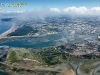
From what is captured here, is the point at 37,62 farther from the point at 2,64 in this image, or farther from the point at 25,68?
the point at 2,64

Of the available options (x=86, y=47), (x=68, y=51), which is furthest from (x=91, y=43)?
(x=68, y=51)

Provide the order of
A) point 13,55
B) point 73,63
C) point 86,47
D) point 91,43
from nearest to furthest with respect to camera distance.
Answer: point 73,63, point 13,55, point 86,47, point 91,43

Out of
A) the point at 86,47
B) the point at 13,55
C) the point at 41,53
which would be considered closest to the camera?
the point at 13,55

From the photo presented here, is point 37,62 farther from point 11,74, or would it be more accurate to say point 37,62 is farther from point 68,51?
point 68,51

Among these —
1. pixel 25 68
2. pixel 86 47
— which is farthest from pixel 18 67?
pixel 86 47

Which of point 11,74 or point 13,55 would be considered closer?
point 11,74

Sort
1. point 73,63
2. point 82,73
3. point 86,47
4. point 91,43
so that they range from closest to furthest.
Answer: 1. point 82,73
2. point 73,63
3. point 86,47
4. point 91,43

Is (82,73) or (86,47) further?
(86,47)

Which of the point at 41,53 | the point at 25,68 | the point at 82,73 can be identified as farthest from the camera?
the point at 41,53
